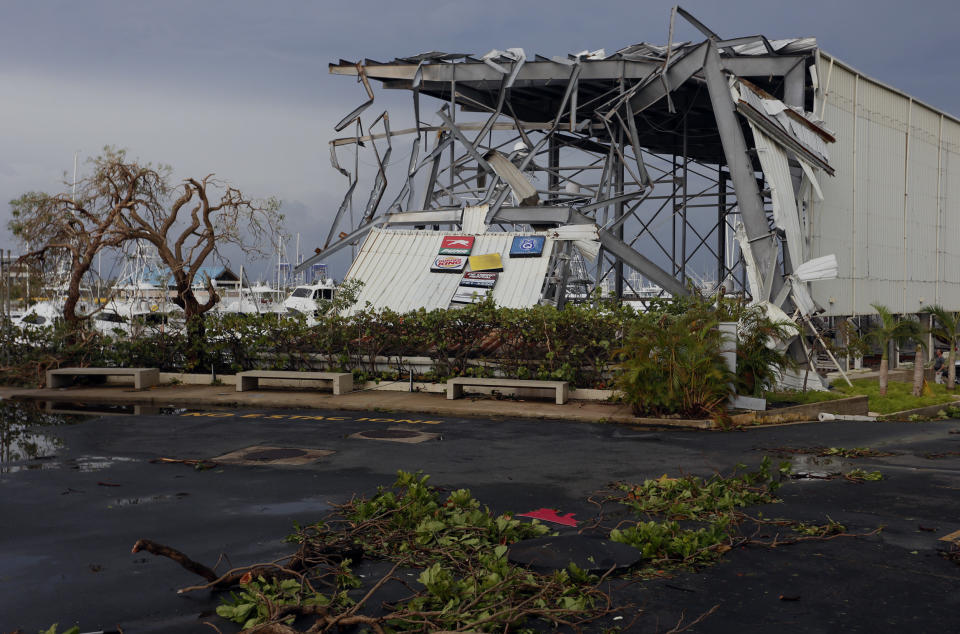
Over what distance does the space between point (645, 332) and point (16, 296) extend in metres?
A: 22.6

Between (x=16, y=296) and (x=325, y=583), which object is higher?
(x=16, y=296)

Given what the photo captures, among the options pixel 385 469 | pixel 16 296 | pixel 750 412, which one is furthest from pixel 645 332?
pixel 16 296

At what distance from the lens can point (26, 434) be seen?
13.3 m

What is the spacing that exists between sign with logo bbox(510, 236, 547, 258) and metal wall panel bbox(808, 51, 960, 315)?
9035 millimetres

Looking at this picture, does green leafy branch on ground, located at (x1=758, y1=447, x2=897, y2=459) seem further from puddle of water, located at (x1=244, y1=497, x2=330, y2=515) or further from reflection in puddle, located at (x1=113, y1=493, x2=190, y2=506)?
reflection in puddle, located at (x1=113, y1=493, x2=190, y2=506)

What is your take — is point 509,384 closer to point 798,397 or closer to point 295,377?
point 295,377

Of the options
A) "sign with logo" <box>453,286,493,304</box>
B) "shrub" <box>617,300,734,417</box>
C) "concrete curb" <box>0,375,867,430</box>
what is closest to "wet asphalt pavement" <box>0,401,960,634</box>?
"concrete curb" <box>0,375,867,430</box>

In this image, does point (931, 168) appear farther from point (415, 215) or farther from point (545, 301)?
point (415, 215)

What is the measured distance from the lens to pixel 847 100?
1126 inches

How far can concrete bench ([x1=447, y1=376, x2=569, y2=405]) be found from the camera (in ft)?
54.9

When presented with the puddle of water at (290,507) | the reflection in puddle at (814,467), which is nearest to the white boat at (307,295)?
the reflection in puddle at (814,467)

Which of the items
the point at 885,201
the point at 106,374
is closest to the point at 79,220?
the point at 106,374

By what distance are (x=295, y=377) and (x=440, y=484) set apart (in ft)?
33.4

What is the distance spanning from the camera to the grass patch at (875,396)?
58.1ft
